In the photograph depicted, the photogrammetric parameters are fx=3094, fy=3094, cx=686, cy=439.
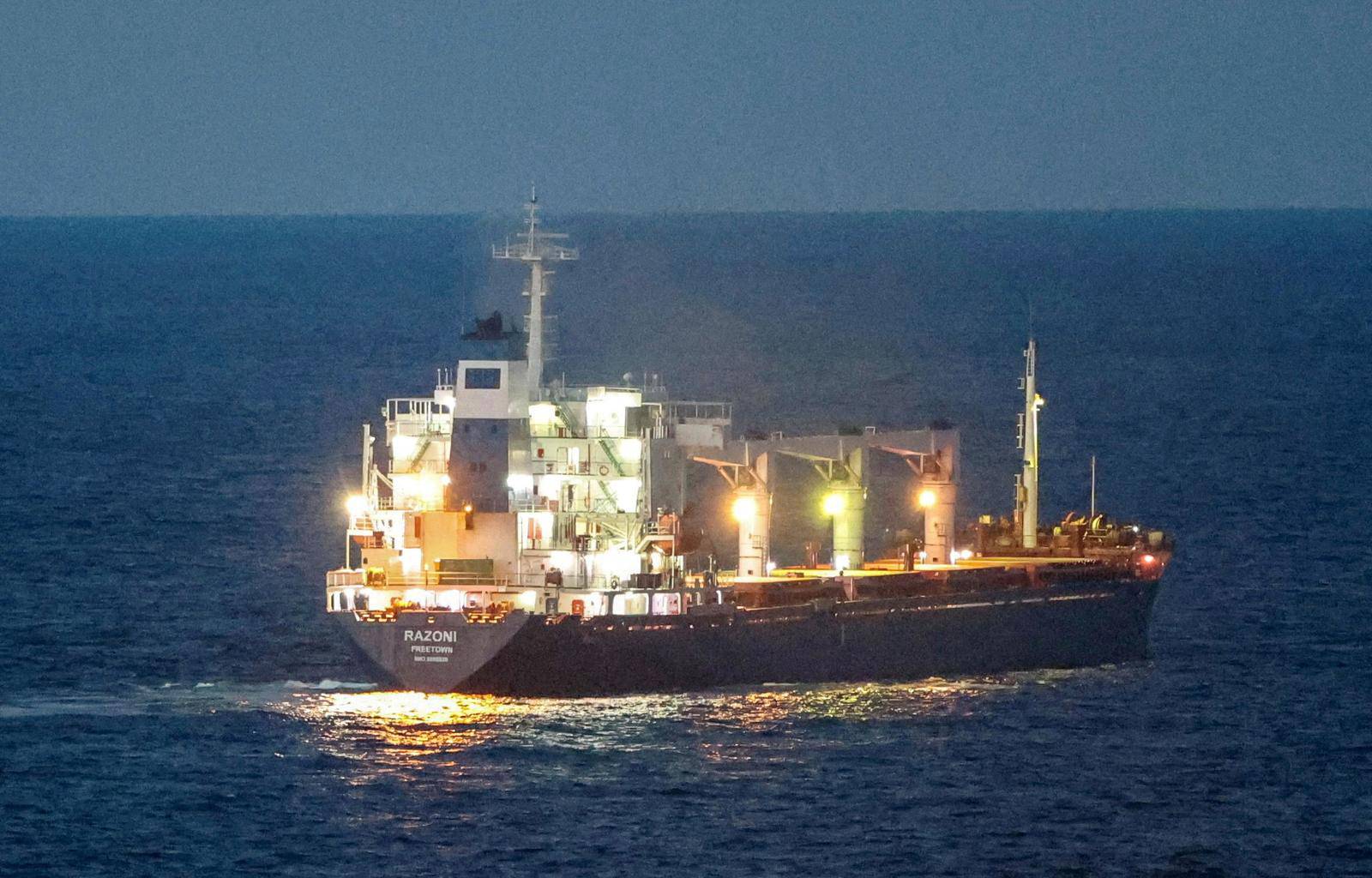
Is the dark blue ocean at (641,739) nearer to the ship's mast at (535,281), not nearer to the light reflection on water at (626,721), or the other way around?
the light reflection on water at (626,721)

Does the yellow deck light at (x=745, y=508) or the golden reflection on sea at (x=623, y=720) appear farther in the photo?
the yellow deck light at (x=745, y=508)

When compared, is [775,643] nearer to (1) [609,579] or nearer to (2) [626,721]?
(1) [609,579]

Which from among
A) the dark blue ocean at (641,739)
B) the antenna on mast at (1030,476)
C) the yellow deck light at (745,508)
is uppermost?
the antenna on mast at (1030,476)

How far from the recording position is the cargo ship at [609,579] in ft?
261

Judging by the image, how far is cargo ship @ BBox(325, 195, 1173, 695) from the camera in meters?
79.6

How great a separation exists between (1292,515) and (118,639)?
47.7 meters

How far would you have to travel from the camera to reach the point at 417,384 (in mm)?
167875

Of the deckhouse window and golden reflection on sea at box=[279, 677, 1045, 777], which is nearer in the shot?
golden reflection on sea at box=[279, 677, 1045, 777]

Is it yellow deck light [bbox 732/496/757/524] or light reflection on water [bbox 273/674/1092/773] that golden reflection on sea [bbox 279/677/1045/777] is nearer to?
light reflection on water [bbox 273/674/1092/773]

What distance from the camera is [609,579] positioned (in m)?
82.8

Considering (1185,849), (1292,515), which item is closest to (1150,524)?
(1292,515)

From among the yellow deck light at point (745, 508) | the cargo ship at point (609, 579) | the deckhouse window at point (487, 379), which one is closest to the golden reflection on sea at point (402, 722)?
the cargo ship at point (609, 579)

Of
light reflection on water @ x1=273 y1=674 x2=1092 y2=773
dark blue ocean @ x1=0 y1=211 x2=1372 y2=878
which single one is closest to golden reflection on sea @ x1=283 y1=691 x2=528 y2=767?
light reflection on water @ x1=273 y1=674 x2=1092 y2=773

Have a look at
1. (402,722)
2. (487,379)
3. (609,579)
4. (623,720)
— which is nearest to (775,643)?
(609,579)
